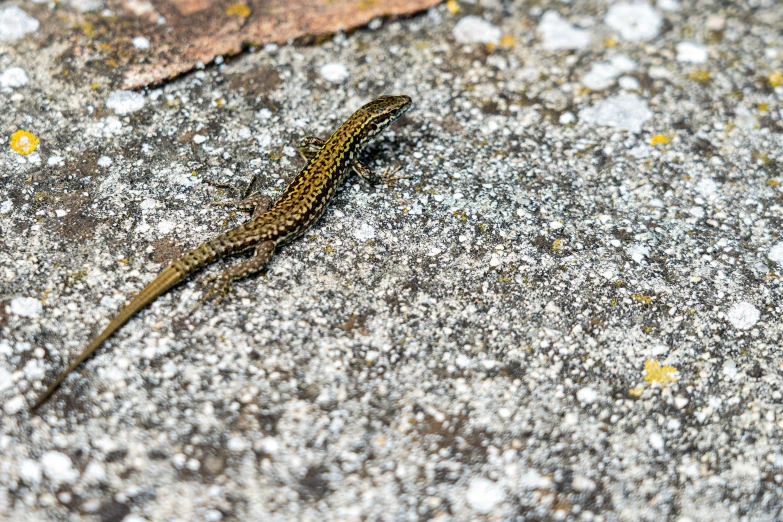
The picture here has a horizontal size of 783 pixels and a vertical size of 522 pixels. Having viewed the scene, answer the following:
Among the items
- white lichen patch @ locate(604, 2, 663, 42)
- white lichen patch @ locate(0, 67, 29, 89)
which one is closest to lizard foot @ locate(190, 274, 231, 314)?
white lichen patch @ locate(0, 67, 29, 89)

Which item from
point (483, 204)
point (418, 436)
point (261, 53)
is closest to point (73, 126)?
point (261, 53)

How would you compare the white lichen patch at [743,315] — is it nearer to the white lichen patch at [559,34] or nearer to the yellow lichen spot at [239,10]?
the white lichen patch at [559,34]

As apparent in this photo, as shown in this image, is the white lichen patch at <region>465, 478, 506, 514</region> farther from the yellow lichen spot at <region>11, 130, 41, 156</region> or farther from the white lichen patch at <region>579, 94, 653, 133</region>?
the yellow lichen spot at <region>11, 130, 41, 156</region>

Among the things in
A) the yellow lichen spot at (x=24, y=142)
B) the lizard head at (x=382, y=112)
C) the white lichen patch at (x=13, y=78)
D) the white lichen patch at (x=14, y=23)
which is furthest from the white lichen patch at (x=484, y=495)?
the white lichen patch at (x=14, y=23)

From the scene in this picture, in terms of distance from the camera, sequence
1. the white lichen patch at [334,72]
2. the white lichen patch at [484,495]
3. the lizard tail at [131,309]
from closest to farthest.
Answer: the white lichen patch at [484,495]
the lizard tail at [131,309]
the white lichen patch at [334,72]

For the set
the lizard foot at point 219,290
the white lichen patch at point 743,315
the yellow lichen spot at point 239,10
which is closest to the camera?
the lizard foot at point 219,290

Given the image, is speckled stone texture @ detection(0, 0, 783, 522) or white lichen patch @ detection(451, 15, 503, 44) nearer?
speckled stone texture @ detection(0, 0, 783, 522)
